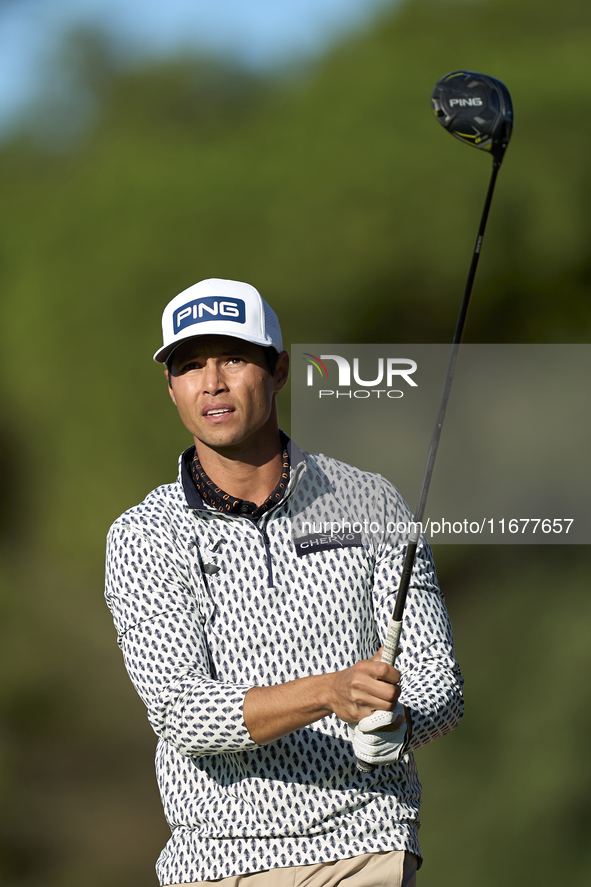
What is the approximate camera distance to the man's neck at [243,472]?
67.2 inches

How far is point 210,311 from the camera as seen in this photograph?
66.4 inches

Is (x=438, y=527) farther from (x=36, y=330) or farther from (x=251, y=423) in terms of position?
(x=251, y=423)

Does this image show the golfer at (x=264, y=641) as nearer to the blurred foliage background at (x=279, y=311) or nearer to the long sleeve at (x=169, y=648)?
the long sleeve at (x=169, y=648)

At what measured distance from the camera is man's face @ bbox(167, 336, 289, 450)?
1.67m

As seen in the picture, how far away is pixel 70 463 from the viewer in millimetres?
4230

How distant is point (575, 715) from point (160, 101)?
2.93 meters

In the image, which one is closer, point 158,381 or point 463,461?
point 463,461

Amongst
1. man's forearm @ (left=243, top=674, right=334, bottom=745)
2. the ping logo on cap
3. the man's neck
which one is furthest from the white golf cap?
man's forearm @ (left=243, top=674, right=334, bottom=745)

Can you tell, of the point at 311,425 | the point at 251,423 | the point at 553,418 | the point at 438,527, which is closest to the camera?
the point at 251,423

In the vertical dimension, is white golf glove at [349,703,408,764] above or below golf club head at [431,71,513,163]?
below

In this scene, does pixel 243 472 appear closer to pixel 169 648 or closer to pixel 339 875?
pixel 169 648

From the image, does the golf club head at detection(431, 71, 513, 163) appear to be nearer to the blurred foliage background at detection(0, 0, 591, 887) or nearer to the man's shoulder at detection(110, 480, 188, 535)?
the man's shoulder at detection(110, 480, 188, 535)

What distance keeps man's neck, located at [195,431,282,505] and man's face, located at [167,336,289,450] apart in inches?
0.7

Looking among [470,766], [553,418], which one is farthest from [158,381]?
[470,766]
